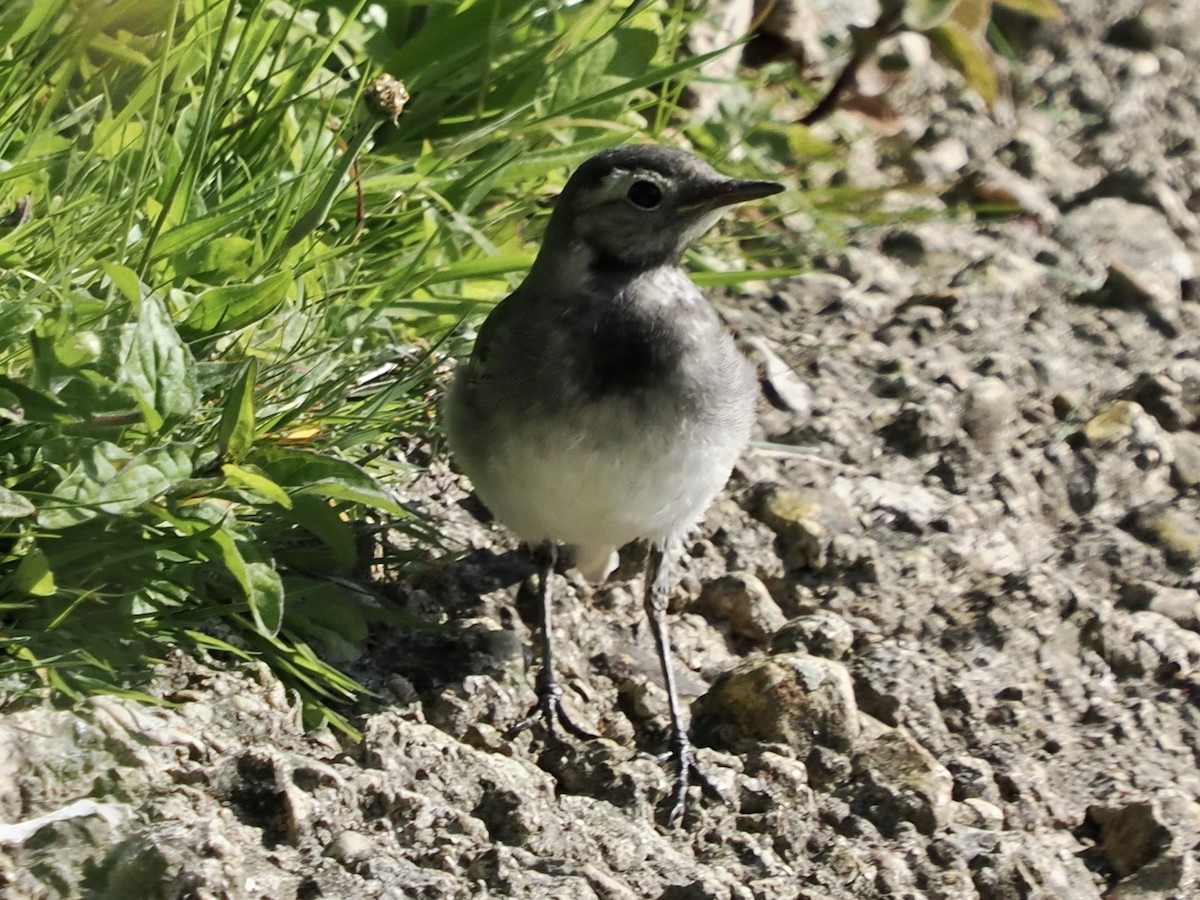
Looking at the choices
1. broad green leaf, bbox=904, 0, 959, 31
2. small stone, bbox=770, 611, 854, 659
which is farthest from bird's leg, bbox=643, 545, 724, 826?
broad green leaf, bbox=904, 0, 959, 31

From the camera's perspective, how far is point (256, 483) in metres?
3.96

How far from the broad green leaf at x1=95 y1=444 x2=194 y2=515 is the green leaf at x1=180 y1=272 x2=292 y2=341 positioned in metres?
0.62

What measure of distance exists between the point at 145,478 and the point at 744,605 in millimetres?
2035

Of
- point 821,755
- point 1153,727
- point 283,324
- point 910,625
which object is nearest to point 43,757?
point 283,324

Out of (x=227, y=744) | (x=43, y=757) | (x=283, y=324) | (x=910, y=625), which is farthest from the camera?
(x=910, y=625)

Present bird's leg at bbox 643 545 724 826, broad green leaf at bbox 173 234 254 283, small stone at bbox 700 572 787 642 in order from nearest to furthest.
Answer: bird's leg at bbox 643 545 724 826 < broad green leaf at bbox 173 234 254 283 < small stone at bbox 700 572 787 642

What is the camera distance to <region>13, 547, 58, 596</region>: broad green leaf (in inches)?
146

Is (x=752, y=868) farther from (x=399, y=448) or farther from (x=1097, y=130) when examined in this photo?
(x=1097, y=130)

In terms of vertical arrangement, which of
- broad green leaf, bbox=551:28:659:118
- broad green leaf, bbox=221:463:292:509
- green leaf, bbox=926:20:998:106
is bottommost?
broad green leaf, bbox=221:463:292:509

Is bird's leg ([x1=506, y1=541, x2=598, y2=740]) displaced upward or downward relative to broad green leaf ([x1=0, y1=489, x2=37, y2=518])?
downward

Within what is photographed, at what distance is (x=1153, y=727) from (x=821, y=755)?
1.08 metres

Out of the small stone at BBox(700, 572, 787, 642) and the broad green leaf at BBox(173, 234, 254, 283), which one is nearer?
the broad green leaf at BBox(173, 234, 254, 283)

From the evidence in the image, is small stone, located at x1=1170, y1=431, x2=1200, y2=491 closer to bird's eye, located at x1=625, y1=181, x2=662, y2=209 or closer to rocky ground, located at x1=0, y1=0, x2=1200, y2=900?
rocky ground, located at x1=0, y1=0, x2=1200, y2=900

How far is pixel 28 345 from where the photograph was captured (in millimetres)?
4027
